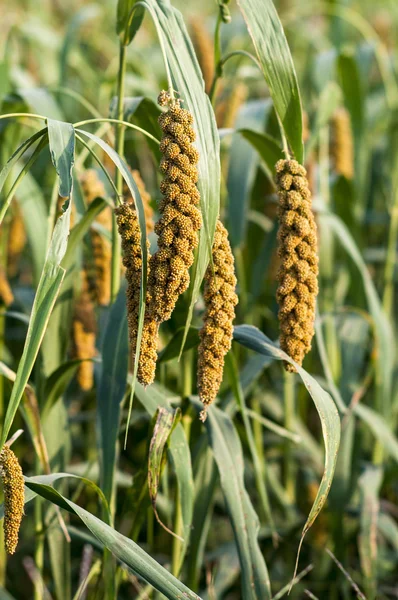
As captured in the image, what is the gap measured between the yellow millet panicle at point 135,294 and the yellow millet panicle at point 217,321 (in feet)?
0.35

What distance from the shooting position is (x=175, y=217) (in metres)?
1.23

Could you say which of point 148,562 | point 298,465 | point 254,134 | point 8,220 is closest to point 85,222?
point 254,134

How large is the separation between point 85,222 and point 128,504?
623 mm

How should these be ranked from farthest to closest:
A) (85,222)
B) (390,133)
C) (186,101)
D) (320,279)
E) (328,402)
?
1. (390,133)
2. (320,279)
3. (85,222)
4. (328,402)
5. (186,101)

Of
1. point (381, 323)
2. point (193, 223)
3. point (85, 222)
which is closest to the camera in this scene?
point (193, 223)

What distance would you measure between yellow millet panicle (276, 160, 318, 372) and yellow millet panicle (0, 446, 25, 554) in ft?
1.72

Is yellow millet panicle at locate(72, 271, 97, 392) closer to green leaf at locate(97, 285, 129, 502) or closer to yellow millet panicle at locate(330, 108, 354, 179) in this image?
green leaf at locate(97, 285, 129, 502)

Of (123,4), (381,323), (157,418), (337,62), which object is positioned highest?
(337,62)

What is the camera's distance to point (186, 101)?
135 cm

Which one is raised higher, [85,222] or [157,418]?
[85,222]

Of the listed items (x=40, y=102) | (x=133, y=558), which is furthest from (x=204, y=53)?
(x=133, y=558)

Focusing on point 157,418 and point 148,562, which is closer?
point 148,562

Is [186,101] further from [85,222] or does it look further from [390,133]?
[390,133]

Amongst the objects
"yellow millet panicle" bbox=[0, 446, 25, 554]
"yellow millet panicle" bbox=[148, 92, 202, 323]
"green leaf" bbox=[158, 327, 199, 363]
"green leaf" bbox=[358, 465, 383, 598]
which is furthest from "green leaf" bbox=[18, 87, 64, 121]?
"green leaf" bbox=[358, 465, 383, 598]
